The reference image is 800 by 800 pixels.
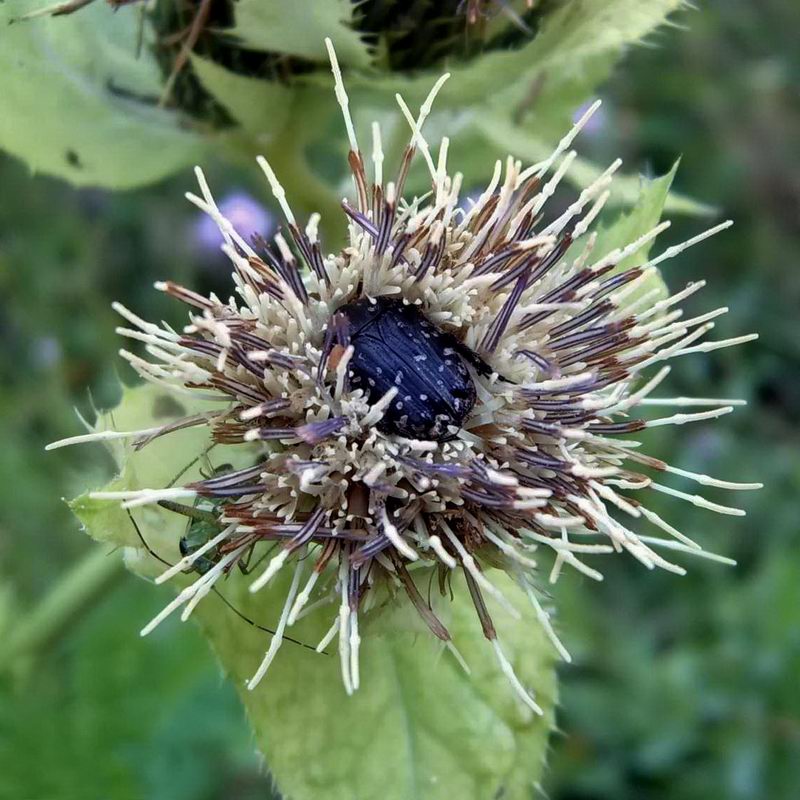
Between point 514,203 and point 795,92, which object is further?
point 795,92

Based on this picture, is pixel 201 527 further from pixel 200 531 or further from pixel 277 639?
pixel 277 639

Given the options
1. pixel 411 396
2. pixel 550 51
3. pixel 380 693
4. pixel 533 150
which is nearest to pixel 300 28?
pixel 550 51

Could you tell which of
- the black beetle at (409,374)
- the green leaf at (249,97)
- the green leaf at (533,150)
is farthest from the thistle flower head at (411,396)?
the green leaf at (533,150)

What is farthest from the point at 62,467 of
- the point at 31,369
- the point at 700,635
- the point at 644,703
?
the point at 700,635

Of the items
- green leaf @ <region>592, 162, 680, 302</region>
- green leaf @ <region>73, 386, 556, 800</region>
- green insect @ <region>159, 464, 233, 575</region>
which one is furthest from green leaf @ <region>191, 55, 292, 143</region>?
green insect @ <region>159, 464, 233, 575</region>

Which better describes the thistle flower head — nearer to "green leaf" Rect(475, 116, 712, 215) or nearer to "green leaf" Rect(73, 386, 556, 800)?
"green leaf" Rect(73, 386, 556, 800)

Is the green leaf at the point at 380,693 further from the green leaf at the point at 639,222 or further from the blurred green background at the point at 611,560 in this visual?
the green leaf at the point at 639,222

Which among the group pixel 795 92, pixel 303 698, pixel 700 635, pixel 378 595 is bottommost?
pixel 700 635

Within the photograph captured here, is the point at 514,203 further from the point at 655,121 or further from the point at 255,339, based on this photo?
the point at 655,121
